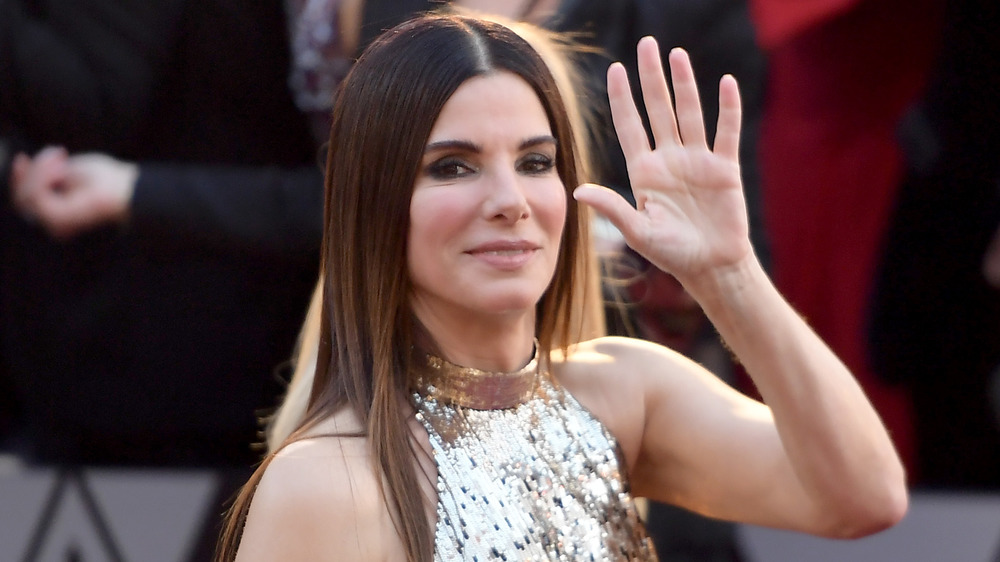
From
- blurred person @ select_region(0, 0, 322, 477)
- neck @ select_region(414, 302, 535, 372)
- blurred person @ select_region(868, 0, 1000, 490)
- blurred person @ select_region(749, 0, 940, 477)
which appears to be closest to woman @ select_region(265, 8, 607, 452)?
neck @ select_region(414, 302, 535, 372)

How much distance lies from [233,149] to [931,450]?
1.72m

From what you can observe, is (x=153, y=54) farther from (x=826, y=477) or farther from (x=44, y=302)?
(x=826, y=477)

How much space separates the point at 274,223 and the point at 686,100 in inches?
50.4

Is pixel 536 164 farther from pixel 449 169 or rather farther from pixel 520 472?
pixel 520 472

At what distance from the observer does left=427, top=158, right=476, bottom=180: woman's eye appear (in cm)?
187

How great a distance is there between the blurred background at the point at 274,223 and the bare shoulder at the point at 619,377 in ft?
1.99

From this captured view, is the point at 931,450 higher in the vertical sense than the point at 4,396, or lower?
lower

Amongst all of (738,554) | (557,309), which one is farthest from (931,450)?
(557,309)

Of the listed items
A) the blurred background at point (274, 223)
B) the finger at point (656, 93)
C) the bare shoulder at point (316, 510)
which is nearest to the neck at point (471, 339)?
the bare shoulder at point (316, 510)

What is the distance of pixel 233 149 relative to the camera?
2.94 m

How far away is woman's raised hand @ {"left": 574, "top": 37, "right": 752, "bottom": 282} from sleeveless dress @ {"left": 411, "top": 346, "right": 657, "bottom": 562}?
1.07 feet

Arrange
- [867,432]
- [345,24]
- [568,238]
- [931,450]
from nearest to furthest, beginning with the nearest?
[867,432], [568,238], [345,24], [931,450]

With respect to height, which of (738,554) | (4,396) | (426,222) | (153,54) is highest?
(153,54)

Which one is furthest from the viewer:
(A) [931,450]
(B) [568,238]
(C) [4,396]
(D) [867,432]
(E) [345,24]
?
(A) [931,450]
